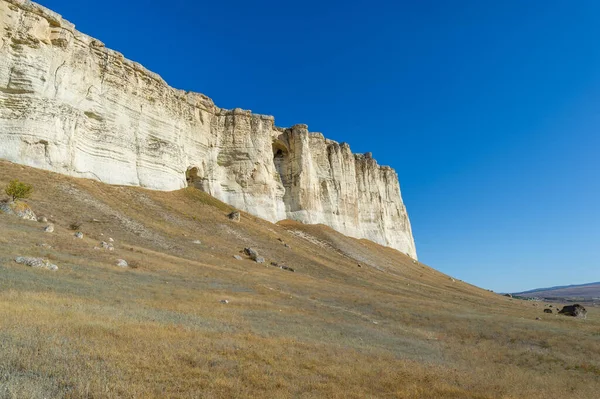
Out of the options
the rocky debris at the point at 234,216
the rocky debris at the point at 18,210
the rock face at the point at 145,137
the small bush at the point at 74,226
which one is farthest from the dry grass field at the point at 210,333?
the rocky debris at the point at 234,216

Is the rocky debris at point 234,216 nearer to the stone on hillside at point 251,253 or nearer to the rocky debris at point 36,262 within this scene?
the stone on hillside at point 251,253

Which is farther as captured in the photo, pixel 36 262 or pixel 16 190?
pixel 16 190

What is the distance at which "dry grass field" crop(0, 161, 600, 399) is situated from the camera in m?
7.37

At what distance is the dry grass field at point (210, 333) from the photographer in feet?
24.2

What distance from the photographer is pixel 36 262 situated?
632 inches

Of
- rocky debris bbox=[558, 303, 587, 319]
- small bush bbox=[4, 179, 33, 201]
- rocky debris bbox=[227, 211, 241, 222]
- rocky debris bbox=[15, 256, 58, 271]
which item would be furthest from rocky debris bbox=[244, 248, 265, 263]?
rocky debris bbox=[558, 303, 587, 319]

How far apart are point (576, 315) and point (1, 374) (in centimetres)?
4659

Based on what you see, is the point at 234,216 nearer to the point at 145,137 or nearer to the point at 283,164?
the point at 145,137

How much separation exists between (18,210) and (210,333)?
20.4 meters

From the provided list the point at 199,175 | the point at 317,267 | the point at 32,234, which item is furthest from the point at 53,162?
the point at 317,267

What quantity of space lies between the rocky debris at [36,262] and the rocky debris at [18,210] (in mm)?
9434

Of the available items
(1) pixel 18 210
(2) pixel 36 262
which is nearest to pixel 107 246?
(1) pixel 18 210

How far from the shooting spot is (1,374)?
6129 mm

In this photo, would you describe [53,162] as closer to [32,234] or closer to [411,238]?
[32,234]
